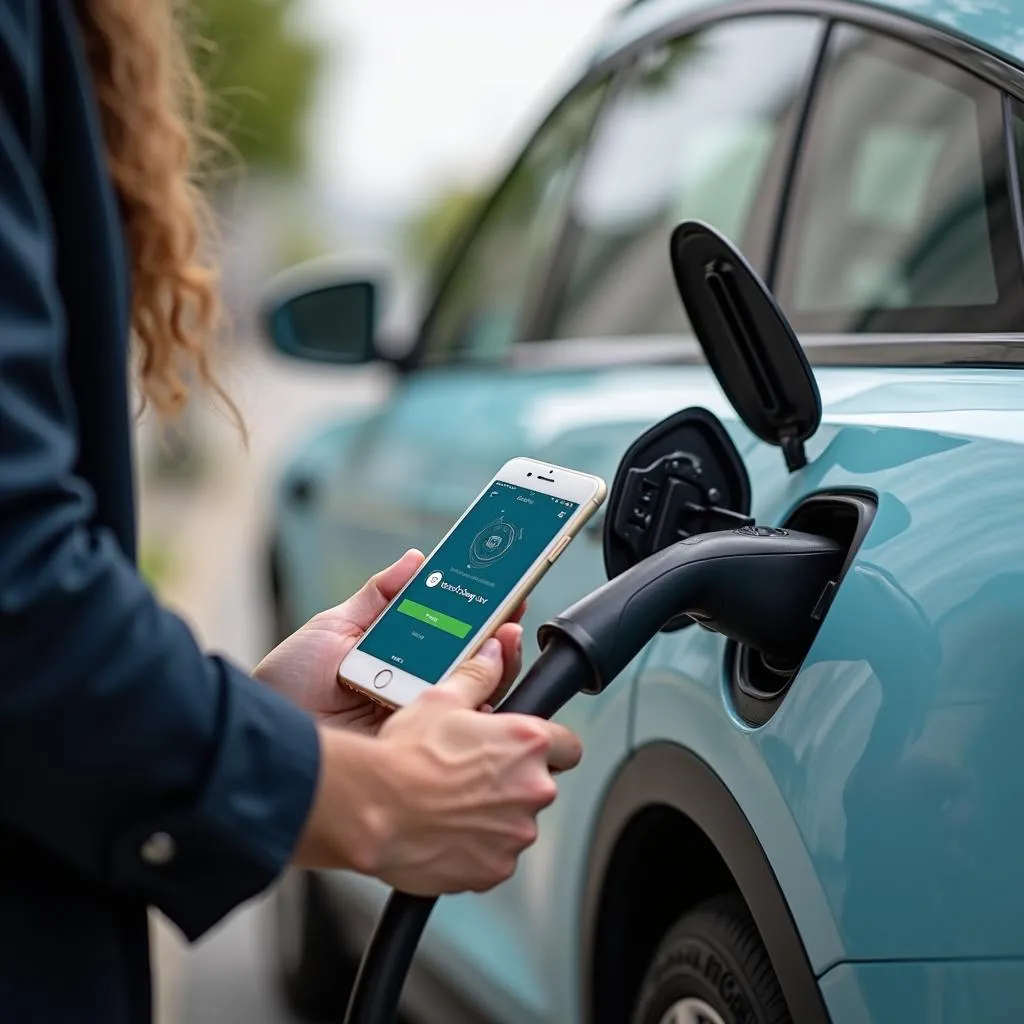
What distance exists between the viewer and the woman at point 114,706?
1162 mm

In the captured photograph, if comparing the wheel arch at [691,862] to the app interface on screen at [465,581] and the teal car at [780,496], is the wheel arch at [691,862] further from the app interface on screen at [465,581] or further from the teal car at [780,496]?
the app interface on screen at [465,581]

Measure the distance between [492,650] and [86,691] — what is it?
1.61ft

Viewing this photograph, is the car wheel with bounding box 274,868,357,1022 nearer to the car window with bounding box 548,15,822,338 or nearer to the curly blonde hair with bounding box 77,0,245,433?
the car window with bounding box 548,15,822,338

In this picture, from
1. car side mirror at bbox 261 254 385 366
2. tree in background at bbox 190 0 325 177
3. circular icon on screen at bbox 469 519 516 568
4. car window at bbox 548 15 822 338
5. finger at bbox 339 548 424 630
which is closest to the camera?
circular icon on screen at bbox 469 519 516 568

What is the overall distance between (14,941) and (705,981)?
32.7 inches

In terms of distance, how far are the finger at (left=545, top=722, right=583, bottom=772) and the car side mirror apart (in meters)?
2.49

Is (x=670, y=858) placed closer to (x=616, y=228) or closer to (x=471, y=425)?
(x=471, y=425)

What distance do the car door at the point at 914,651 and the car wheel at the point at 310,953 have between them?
6.76ft

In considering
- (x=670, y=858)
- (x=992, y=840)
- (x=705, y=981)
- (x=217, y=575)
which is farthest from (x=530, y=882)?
(x=217, y=575)

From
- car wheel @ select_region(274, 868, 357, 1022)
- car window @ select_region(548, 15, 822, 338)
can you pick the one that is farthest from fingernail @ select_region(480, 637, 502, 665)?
car wheel @ select_region(274, 868, 357, 1022)

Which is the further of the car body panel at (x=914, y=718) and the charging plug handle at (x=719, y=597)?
the charging plug handle at (x=719, y=597)

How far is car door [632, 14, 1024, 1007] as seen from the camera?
4.61ft

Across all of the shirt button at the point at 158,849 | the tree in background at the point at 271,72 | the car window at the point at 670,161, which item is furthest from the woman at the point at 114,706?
the tree in background at the point at 271,72

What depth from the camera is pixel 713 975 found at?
5.92ft
